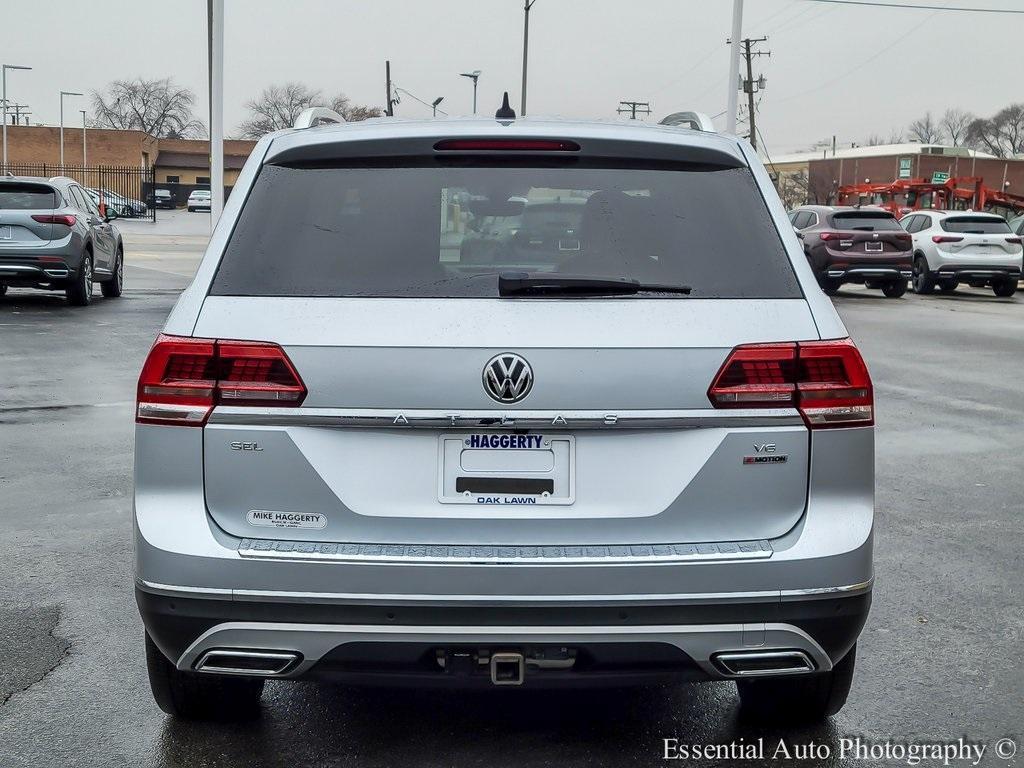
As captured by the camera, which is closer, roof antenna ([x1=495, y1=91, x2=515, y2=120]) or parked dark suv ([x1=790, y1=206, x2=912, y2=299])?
roof antenna ([x1=495, y1=91, x2=515, y2=120])

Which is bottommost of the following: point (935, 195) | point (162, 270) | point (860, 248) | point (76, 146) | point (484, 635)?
point (162, 270)

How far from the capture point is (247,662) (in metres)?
3.22

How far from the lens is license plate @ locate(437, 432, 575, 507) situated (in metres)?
3.16

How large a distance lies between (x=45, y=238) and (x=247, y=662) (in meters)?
16.5

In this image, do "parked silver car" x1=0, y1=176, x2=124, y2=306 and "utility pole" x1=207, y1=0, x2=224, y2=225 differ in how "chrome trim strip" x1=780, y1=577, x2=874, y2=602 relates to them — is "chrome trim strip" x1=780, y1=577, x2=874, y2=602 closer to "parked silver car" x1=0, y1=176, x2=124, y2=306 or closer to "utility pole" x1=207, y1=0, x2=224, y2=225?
"parked silver car" x1=0, y1=176, x2=124, y2=306

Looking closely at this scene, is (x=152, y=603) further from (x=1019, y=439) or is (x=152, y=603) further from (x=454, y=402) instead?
(x=1019, y=439)

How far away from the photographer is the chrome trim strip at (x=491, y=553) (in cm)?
309

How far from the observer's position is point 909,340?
57.1ft

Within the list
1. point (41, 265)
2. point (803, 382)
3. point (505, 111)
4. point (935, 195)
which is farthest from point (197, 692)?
point (935, 195)

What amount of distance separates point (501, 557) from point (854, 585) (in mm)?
909

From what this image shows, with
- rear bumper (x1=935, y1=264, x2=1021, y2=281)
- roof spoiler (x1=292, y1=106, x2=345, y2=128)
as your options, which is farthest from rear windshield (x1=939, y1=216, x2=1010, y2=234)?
roof spoiler (x1=292, y1=106, x2=345, y2=128)

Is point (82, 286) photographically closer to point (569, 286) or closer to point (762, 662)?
point (569, 286)

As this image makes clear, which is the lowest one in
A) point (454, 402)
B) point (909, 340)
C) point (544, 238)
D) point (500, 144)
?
point (909, 340)

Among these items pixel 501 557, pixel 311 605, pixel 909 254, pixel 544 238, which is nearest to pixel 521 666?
pixel 501 557
